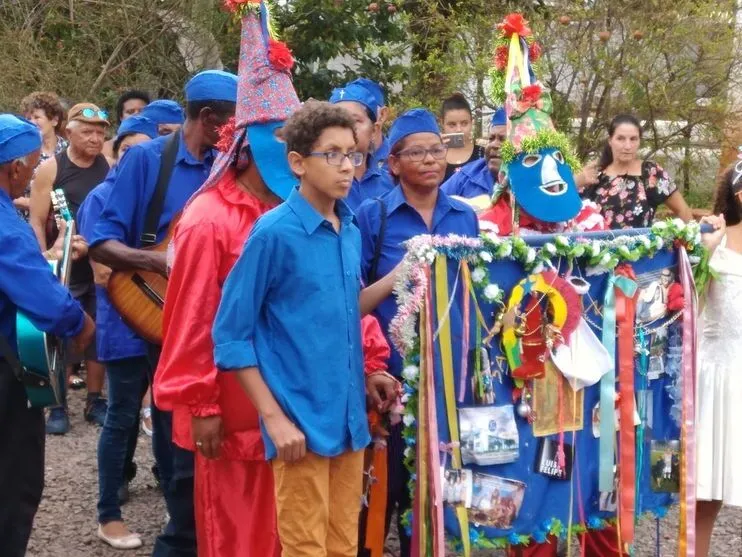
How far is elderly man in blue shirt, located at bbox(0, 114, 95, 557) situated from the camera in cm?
393

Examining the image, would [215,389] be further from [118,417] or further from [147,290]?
[118,417]

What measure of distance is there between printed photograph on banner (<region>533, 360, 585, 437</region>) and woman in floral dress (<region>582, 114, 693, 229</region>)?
337 cm

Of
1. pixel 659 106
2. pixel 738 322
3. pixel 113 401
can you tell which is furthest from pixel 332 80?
pixel 738 322

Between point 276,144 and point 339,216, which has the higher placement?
point 276,144

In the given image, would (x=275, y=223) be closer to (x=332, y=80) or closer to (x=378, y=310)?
(x=378, y=310)

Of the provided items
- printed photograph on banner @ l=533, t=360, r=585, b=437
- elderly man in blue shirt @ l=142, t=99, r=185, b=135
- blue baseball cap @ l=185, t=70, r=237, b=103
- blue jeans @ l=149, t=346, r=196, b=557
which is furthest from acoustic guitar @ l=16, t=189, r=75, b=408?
elderly man in blue shirt @ l=142, t=99, r=185, b=135

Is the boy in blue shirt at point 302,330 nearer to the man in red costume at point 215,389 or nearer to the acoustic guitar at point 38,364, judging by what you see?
the man in red costume at point 215,389

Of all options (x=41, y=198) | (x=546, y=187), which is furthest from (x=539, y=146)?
(x=41, y=198)

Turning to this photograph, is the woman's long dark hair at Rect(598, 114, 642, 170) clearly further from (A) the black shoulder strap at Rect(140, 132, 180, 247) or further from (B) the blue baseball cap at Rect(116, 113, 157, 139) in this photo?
(A) the black shoulder strap at Rect(140, 132, 180, 247)

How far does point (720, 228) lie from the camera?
432 centimetres

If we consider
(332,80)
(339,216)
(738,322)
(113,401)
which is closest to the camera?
(339,216)

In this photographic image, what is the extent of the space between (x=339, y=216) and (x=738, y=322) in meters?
1.92

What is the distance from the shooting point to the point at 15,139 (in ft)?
13.4

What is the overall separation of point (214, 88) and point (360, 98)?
6.92 ft
